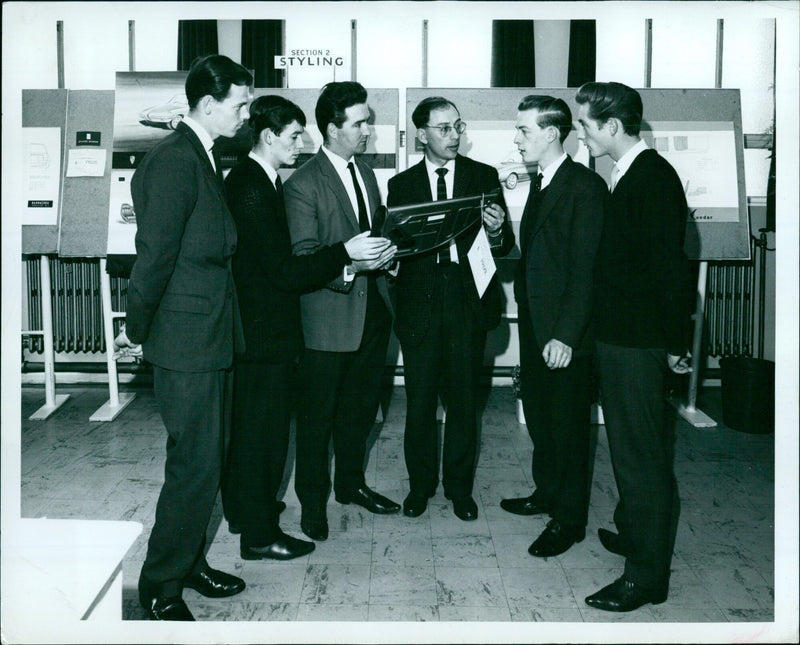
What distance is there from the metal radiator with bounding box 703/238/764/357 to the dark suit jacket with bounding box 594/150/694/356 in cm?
290

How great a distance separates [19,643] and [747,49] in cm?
477

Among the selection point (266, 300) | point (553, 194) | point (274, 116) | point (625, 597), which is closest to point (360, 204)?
point (274, 116)

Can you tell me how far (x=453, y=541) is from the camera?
2.86m

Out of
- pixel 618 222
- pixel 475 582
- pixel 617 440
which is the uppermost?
pixel 618 222

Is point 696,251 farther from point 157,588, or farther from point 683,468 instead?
Result: point 157,588

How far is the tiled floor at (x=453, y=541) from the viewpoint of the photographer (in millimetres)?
2377

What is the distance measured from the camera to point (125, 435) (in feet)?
13.4

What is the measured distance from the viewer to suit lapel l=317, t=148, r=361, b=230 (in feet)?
8.99

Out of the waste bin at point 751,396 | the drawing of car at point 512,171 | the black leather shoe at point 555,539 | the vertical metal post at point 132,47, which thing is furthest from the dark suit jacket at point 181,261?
the waste bin at point 751,396

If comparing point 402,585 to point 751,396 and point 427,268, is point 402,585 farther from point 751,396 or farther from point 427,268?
point 751,396

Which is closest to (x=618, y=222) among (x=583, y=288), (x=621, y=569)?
(x=583, y=288)

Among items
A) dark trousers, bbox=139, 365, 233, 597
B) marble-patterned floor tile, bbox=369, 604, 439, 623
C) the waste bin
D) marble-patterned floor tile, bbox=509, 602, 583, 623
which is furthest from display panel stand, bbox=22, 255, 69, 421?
the waste bin

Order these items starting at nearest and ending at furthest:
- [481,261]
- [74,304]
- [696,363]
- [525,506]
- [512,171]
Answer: [481,261] < [525,506] < [512,171] < [696,363] < [74,304]

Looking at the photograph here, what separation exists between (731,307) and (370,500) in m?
2.94
